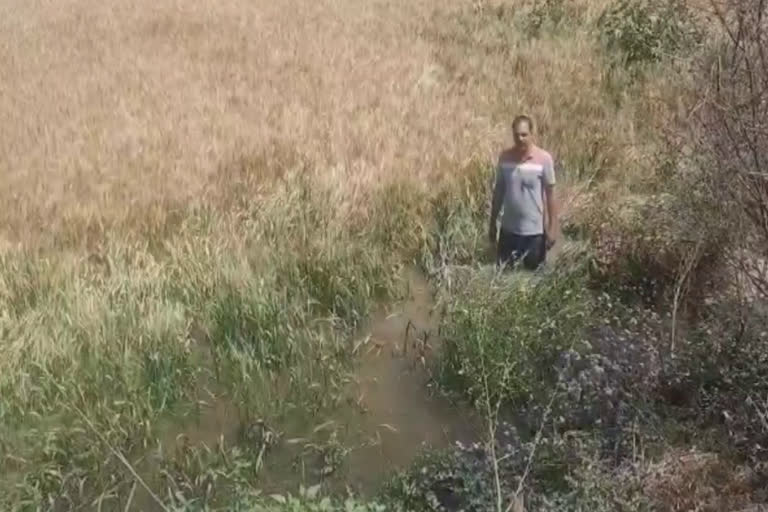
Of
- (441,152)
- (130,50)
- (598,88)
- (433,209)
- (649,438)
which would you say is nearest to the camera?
(649,438)

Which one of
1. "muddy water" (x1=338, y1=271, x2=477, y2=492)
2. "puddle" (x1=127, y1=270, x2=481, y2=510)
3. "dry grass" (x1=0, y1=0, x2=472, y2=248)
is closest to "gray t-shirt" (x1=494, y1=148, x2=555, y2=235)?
"muddy water" (x1=338, y1=271, x2=477, y2=492)

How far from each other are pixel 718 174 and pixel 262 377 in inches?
104

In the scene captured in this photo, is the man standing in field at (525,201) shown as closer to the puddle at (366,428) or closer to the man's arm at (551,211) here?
the man's arm at (551,211)

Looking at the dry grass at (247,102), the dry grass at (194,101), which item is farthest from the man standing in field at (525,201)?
the dry grass at (194,101)

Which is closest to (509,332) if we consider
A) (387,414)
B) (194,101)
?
(387,414)

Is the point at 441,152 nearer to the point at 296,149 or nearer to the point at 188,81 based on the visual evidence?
the point at 296,149

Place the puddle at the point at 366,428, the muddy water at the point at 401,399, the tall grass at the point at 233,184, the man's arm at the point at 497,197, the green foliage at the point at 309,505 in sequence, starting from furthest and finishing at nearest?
the man's arm at the point at 497,197 → the tall grass at the point at 233,184 → the muddy water at the point at 401,399 → the puddle at the point at 366,428 → the green foliage at the point at 309,505

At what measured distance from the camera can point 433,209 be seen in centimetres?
738

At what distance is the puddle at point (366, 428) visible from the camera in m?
5.09

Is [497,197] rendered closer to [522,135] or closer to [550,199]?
[550,199]

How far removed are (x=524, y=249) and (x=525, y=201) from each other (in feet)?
1.14

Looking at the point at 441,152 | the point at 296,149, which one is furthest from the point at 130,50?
the point at 441,152

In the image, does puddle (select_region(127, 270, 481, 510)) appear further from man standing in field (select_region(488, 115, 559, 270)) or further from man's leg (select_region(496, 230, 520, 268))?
man standing in field (select_region(488, 115, 559, 270))

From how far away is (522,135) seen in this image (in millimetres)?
6246
